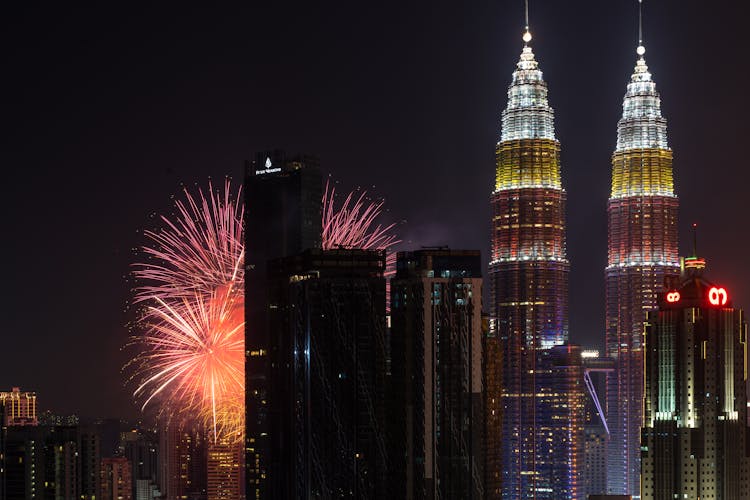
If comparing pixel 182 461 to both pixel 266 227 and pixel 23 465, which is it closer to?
pixel 266 227

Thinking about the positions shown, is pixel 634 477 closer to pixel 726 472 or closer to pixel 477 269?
pixel 726 472

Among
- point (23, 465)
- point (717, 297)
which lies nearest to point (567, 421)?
point (717, 297)

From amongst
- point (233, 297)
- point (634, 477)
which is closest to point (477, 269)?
point (233, 297)

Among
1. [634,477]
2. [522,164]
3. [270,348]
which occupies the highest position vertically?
[522,164]

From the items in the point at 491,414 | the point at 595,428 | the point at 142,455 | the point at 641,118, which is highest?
the point at 641,118

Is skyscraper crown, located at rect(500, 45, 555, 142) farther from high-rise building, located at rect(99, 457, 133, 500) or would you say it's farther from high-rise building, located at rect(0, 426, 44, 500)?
high-rise building, located at rect(0, 426, 44, 500)

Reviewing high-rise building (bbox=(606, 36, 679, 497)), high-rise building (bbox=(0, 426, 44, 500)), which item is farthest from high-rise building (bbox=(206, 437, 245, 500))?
high-rise building (bbox=(606, 36, 679, 497))
